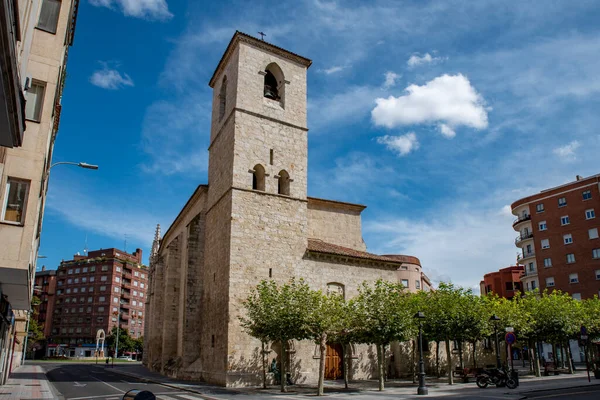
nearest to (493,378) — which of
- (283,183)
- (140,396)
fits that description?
(283,183)

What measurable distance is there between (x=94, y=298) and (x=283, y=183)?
8151cm

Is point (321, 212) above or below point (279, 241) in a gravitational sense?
above

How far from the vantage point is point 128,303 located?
10075cm

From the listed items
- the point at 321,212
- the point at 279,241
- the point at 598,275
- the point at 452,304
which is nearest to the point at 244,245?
the point at 279,241

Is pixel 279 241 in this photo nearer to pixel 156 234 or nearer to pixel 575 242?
pixel 156 234

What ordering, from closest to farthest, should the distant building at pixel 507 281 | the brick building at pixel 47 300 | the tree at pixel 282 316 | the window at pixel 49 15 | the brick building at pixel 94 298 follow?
the window at pixel 49 15, the tree at pixel 282 316, the distant building at pixel 507 281, the brick building at pixel 94 298, the brick building at pixel 47 300

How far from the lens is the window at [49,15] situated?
14250 millimetres

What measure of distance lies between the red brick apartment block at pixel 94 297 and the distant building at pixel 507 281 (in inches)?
2841

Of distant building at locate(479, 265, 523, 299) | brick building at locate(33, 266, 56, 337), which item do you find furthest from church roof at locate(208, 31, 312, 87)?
brick building at locate(33, 266, 56, 337)

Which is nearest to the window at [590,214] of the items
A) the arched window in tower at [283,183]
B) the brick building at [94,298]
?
the arched window in tower at [283,183]

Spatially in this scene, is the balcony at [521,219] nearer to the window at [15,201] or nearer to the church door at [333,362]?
the church door at [333,362]

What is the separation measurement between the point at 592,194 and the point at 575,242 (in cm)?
599

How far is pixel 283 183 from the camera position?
29188 millimetres

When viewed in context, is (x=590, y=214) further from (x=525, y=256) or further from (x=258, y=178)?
(x=258, y=178)
